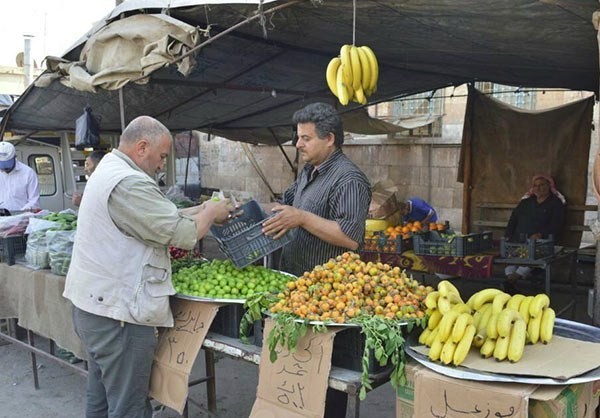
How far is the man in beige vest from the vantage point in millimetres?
2736

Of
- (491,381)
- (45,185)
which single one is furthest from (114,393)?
(45,185)

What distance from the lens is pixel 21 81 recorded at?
23812mm

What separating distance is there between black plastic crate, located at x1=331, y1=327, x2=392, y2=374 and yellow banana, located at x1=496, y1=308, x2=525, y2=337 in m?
0.52

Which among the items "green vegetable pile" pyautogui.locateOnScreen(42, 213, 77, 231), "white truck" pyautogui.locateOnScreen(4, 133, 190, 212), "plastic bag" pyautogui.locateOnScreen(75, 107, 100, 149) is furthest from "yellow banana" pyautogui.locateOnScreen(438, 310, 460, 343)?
"white truck" pyautogui.locateOnScreen(4, 133, 190, 212)

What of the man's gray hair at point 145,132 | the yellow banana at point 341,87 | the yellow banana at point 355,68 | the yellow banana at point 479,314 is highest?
the yellow banana at point 355,68

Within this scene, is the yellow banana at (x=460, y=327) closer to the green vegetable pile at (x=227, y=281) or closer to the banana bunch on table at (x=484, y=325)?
the banana bunch on table at (x=484, y=325)

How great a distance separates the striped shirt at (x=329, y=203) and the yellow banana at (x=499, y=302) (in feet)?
2.75

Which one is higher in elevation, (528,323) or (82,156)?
(82,156)

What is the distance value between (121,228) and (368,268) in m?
1.26

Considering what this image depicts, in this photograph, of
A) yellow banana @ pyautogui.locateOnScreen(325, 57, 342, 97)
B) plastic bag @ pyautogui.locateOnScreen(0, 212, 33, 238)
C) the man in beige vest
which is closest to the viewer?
the man in beige vest

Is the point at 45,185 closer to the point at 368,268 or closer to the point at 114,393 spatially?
the point at 114,393

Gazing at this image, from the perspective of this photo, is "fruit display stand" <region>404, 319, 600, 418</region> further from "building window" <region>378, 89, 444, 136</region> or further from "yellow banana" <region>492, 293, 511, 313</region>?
"building window" <region>378, 89, 444, 136</region>

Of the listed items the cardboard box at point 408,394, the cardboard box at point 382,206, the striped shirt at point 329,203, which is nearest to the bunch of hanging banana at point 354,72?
the striped shirt at point 329,203

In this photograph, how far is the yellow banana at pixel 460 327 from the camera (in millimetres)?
2170
